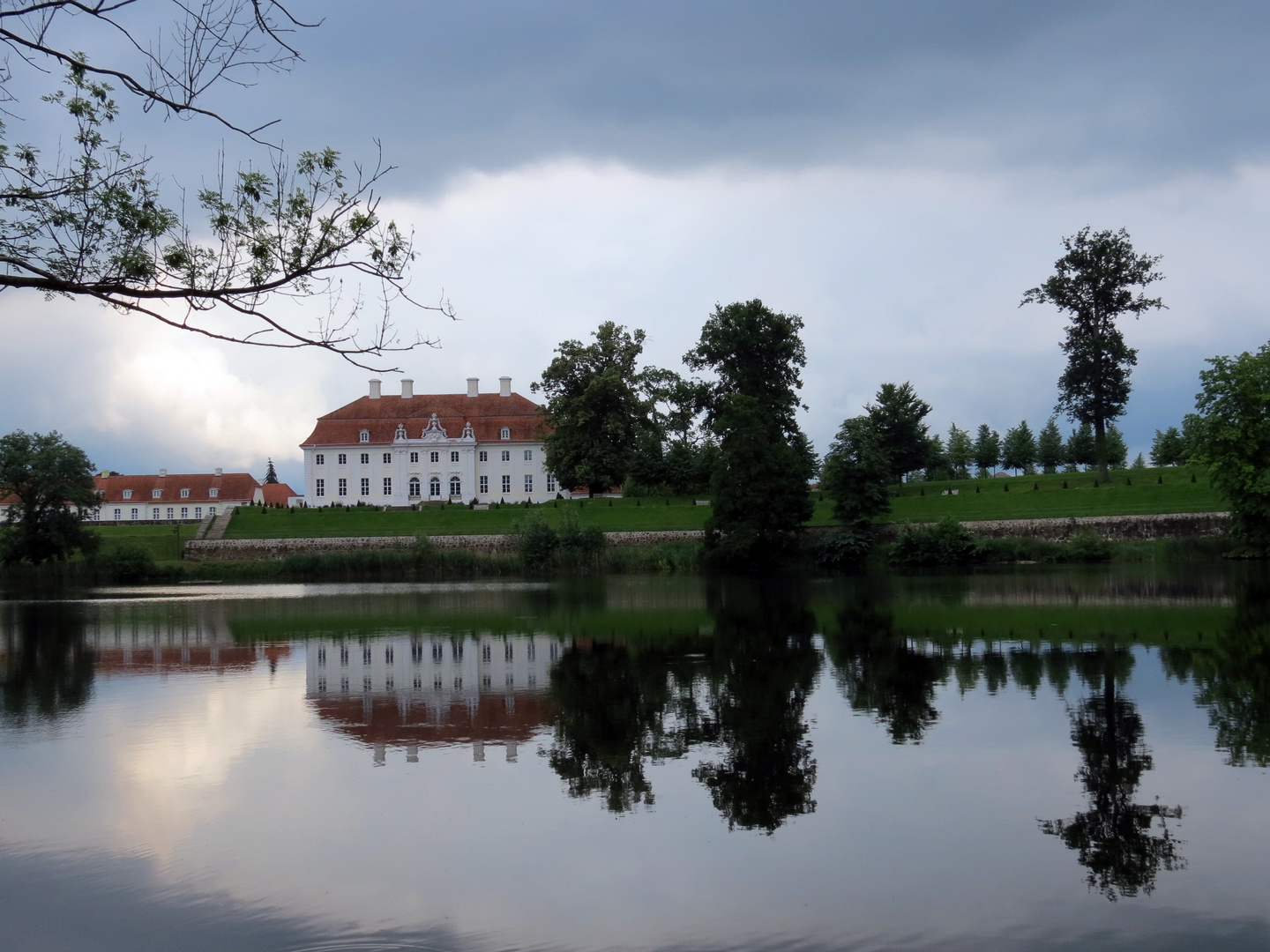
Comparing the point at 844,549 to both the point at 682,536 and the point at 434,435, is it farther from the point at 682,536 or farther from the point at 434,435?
the point at 434,435

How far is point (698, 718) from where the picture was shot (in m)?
12.5

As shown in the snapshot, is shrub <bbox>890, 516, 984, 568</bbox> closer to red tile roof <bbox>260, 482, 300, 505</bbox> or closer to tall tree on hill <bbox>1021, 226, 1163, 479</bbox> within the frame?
tall tree on hill <bbox>1021, 226, 1163, 479</bbox>

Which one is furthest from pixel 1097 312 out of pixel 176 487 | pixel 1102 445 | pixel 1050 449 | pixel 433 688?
pixel 176 487

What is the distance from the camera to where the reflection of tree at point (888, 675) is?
12297mm

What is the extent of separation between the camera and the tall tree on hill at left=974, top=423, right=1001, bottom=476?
93.0 meters

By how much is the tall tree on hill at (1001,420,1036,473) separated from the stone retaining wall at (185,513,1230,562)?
36716mm

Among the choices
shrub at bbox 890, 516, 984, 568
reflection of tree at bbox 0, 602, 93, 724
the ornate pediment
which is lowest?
reflection of tree at bbox 0, 602, 93, 724

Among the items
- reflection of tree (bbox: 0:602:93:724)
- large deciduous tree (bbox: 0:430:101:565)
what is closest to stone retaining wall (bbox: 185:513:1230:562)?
large deciduous tree (bbox: 0:430:101:565)

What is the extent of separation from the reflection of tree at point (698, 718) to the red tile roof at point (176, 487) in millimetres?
92290

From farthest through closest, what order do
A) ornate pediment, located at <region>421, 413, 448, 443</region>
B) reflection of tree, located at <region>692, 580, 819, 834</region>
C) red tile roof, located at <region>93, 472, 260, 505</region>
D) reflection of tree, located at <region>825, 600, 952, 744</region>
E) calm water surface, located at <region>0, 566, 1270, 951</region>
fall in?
red tile roof, located at <region>93, 472, 260, 505</region>, ornate pediment, located at <region>421, 413, 448, 443</region>, reflection of tree, located at <region>825, 600, 952, 744</region>, reflection of tree, located at <region>692, 580, 819, 834</region>, calm water surface, located at <region>0, 566, 1270, 951</region>

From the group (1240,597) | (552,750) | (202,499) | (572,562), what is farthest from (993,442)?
(552,750)

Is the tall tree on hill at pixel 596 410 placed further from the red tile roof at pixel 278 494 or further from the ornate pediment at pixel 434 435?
the red tile roof at pixel 278 494

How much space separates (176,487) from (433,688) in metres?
101

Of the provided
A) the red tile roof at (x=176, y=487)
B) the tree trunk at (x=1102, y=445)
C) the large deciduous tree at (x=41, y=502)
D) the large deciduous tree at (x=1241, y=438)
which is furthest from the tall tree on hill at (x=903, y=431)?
the red tile roof at (x=176, y=487)
